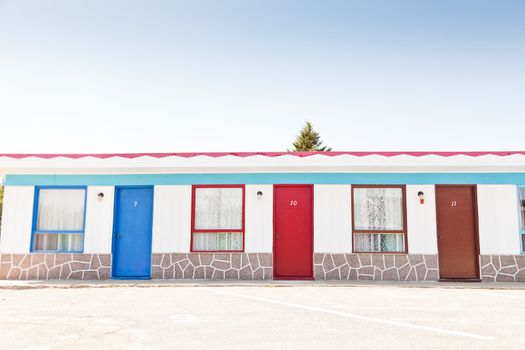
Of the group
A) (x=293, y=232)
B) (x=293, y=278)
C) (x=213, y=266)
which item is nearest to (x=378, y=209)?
(x=293, y=232)

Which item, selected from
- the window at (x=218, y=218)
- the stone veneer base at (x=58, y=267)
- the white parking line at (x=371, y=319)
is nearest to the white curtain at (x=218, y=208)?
the window at (x=218, y=218)

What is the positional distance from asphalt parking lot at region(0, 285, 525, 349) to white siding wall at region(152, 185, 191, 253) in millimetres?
1760

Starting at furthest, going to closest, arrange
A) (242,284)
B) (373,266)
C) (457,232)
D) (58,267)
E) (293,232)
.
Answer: (58,267) < (293,232) < (457,232) < (373,266) < (242,284)

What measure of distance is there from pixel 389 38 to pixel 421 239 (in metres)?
6.92

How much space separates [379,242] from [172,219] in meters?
5.07

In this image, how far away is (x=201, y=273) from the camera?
10.9 metres

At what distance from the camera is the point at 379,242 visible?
1088cm

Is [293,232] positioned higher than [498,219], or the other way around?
[498,219]

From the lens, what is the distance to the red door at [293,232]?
10859 mm

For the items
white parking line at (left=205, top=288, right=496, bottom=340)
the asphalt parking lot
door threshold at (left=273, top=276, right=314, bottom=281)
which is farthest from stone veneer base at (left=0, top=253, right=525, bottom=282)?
white parking line at (left=205, top=288, right=496, bottom=340)

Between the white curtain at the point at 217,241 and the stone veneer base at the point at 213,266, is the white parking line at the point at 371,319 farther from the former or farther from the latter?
the white curtain at the point at 217,241

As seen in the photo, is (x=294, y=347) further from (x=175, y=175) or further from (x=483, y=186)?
(x=483, y=186)

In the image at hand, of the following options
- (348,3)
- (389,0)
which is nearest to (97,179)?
(348,3)

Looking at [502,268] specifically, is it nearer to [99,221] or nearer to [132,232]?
[132,232]
